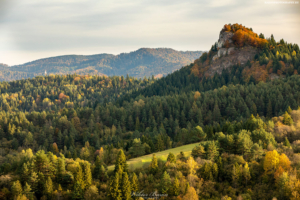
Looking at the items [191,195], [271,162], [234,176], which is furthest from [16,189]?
[271,162]

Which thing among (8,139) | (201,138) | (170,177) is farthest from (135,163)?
(8,139)

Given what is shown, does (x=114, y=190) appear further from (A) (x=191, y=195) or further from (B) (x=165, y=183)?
(A) (x=191, y=195)

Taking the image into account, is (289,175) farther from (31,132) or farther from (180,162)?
(31,132)

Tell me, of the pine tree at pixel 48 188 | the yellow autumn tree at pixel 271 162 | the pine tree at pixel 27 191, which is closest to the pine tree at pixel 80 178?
the pine tree at pixel 48 188

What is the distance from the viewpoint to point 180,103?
16775 centimetres

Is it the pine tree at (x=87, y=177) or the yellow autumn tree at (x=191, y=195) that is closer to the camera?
the yellow autumn tree at (x=191, y=195)

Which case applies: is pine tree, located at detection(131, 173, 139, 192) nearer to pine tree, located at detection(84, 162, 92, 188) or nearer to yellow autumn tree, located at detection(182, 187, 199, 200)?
yellow autumn tree, located at detection(182, 187, 199, 200)

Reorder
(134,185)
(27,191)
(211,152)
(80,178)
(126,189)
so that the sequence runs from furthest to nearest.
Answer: (211,152), (80,178), (134,185), (27,191), (126,189)

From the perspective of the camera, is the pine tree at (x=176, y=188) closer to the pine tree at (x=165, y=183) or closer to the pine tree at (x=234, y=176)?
the pine tree at (x=165, y=183)

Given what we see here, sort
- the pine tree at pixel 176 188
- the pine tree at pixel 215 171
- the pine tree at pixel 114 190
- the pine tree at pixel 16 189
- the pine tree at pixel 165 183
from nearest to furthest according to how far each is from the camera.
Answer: the pine tree at pixel 176 188, the pine tree at pixel 114 190, the pine tree at pixel 165 183, the pine tree at pixel 16 189, the pine tree at pixel 215 171

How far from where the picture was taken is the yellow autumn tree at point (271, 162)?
211 feet

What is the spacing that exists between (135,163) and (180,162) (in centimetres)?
1581

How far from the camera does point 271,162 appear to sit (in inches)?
→ 2557

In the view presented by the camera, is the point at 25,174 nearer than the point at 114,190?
No
